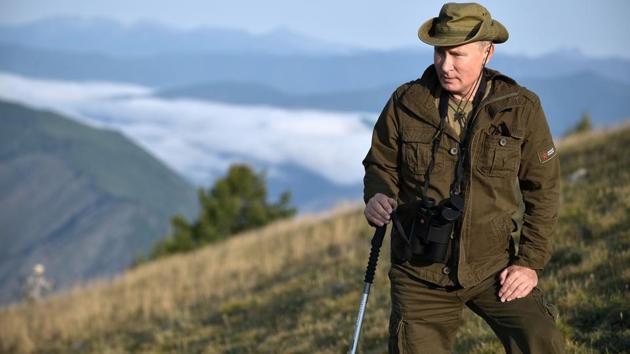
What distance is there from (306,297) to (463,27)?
579 cm

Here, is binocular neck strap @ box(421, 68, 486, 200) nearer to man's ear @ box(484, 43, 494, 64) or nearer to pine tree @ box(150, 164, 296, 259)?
man's ear @ box(484, 43, 494, 64)

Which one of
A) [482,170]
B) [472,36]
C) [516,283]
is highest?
[472,36]

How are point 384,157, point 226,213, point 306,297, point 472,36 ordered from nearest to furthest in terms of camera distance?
point 472,36 < point 384,157 < point 306,297 < point 226,213

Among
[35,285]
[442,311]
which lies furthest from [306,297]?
[35,285]

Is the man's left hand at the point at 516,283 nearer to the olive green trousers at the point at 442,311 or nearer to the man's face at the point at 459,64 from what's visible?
the olive green trousers at the point at 442,311

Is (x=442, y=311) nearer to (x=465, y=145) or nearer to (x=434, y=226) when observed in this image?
(x=434, y=226)

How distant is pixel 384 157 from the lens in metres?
3.89

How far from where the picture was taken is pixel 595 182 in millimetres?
10148

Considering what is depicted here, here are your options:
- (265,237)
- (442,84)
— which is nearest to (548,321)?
(442,84)

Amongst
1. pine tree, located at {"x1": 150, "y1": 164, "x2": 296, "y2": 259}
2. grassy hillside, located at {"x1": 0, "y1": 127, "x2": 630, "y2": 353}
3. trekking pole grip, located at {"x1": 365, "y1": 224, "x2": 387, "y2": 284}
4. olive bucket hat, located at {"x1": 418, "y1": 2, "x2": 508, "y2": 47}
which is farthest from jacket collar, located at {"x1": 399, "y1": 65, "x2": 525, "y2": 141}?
pine tree, located at {"x1": 150, "y1": 164, "x2": 296, "y2": 259}

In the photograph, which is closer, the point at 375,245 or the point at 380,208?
the point at 380,208

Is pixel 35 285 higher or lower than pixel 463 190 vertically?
lower

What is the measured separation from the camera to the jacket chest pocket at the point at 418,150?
146 inches

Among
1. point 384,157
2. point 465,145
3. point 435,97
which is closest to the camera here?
point 465,145
